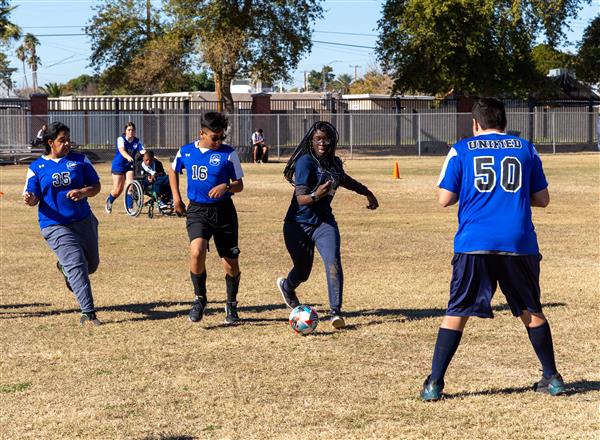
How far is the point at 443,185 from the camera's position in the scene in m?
6.61

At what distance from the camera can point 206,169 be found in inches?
370

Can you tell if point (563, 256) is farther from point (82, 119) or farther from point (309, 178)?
point (82, 119)

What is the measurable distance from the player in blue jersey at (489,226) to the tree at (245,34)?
142 ft

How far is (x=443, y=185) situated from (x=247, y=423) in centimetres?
189

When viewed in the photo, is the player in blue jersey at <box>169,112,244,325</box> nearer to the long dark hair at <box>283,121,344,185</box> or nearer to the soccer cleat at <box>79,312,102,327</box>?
the long dark hair at <box>283,121,344,185</box>

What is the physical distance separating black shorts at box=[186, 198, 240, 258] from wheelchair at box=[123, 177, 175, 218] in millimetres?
10801

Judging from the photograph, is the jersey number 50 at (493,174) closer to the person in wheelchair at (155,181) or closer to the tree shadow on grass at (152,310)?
the tree shadow on grass at (152,310)

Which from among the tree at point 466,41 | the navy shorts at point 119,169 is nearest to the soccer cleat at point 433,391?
the navy shorts at point 119,169

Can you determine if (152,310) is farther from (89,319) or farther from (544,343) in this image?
(544,343)

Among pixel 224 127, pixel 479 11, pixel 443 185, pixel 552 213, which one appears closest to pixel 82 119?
pixel 479 11

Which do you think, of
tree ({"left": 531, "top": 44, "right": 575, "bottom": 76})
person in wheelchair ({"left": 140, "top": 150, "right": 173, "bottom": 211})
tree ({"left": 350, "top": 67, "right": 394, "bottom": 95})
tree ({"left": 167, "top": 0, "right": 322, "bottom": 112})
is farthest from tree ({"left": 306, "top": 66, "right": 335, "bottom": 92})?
person in wheelchair ({"left": 140, "top": 150, "right": 173, "bottom": 211})

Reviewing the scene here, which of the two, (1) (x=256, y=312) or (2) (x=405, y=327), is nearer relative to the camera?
(2) (x=405, y=327)

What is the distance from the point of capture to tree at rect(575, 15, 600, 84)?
203ft

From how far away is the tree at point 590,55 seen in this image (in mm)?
62022
